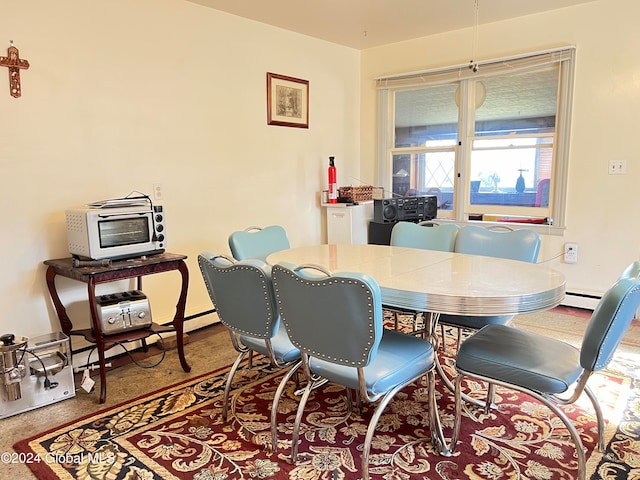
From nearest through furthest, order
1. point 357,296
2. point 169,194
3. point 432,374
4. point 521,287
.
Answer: point 357,296, point 521,287, point 432,374, point 169,194

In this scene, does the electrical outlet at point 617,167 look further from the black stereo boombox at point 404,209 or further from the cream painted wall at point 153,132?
the cream painted wall at point 153,132

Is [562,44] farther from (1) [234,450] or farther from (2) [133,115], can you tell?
(1) [234,450]

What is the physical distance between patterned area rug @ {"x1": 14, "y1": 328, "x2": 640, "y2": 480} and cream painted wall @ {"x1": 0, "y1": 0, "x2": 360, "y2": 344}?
994 mm

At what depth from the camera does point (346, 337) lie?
160cm

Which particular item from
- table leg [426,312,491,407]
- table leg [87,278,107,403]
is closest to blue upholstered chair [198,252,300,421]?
table leg [426,312,491,407]

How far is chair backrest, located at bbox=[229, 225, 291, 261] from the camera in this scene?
2.76m

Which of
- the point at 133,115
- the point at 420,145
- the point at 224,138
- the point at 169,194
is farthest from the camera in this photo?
the point at 420,145

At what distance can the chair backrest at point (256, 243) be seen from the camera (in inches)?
109

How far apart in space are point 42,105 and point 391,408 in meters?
2.59

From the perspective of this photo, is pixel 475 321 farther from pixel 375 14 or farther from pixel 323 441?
pixel 375 14

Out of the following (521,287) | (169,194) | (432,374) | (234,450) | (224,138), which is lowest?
(234,450)

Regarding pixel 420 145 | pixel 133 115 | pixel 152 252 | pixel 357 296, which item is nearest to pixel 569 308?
pixel 420 145

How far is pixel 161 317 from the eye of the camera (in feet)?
10.9

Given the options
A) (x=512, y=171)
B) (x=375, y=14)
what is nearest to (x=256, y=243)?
(x=375, y=14)
